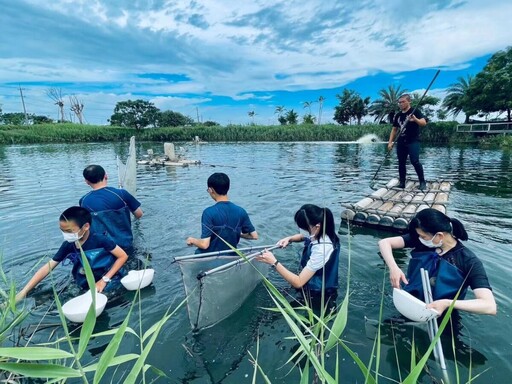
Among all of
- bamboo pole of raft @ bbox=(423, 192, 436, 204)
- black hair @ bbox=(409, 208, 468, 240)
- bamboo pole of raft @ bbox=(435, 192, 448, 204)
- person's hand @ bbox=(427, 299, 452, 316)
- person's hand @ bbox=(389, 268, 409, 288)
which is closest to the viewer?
person's hand @ bbox=(427, 299, 452, 316)

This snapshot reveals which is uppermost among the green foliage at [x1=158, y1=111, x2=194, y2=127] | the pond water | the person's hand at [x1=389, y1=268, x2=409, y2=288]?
the green foliage at [x1=158, y1=111, x2=194, y2=127]

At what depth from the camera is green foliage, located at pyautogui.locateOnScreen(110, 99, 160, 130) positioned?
61781 mm

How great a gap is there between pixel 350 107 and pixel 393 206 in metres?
56.7

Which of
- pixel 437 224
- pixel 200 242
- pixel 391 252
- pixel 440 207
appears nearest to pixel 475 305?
pixel 437 224

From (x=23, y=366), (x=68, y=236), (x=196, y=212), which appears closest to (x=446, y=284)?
(x=23, y=366)

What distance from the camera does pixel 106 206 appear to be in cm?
487

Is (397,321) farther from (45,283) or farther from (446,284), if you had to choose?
(45,283)

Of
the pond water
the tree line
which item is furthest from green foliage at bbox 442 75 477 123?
the pond water

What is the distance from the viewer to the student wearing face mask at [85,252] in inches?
142

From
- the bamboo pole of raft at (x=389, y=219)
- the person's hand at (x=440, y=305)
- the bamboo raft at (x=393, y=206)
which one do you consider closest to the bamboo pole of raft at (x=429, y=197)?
the bamboo raft at (x=393, y=206)

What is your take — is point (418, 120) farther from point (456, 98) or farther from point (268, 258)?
point (456, 98)

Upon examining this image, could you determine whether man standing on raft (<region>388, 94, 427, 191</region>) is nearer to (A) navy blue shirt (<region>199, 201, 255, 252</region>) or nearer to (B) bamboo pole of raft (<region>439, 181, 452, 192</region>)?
(B) bamboo pole of raft (<region>439, 181, 452, 192</region>)

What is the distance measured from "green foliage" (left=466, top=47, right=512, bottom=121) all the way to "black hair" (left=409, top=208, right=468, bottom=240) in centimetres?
3985

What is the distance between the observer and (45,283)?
4.89 m
